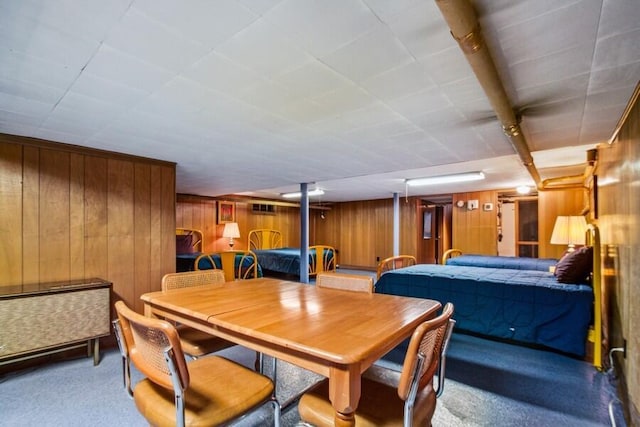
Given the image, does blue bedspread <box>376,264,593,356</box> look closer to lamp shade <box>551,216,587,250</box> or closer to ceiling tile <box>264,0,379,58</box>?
lamp shade <box>551,216,587,250</box>

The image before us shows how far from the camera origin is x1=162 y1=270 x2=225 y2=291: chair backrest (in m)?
2.20

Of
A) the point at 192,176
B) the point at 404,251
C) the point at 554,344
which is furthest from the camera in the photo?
the point at 404,251

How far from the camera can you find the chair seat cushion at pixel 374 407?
3.87 feet

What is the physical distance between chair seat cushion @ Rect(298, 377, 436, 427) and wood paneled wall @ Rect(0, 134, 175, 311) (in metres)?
2.97

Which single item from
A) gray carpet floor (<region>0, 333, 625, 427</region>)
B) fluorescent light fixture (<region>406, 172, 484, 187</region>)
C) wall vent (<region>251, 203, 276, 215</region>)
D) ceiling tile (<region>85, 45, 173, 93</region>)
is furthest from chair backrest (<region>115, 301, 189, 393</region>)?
wall vent (<region>251, 203, 276, 215</region>)

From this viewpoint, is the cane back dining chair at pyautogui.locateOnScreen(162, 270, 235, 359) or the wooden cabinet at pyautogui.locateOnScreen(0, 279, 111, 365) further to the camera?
the wooden cabinet at pyautogui.locateOnScreen(0, 279, 111, 365)

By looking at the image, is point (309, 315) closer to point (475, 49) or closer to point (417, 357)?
point (417, 357)

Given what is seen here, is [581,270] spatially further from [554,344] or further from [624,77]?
[624,77]

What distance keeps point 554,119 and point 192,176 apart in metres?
4.54

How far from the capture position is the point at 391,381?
4.91ft

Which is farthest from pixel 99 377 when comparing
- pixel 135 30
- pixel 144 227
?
pixel 135 30

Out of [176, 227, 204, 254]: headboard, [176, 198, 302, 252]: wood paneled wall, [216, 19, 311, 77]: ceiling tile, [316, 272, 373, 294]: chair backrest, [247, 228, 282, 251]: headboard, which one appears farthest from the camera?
[247, 228, 282, 251]: headboard

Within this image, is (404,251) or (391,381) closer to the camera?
(391,381)

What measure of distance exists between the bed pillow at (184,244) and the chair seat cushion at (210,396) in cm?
612
